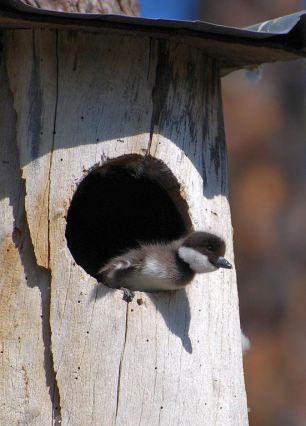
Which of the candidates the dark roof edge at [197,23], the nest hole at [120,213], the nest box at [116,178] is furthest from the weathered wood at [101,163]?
the dark roof edge at [197,23]

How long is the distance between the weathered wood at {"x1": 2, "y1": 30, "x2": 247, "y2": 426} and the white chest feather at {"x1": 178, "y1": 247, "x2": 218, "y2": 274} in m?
0.13

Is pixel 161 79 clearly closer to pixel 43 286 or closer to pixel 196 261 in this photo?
pixel 196 261

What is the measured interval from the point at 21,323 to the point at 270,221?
9.56 ft

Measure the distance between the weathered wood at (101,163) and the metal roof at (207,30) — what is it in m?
0.13

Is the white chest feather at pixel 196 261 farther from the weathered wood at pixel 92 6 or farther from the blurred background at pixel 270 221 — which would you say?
the blurred background at pixel 270 221

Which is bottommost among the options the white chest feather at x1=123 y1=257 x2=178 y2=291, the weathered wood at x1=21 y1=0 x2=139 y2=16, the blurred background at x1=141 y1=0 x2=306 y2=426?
the blurred background at x1=141 y1=0 x2=306 y2=426

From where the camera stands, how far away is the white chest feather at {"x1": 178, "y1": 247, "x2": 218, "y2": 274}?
4199mm

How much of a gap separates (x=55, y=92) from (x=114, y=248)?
1066 millimetres

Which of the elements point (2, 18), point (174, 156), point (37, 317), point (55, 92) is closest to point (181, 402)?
point (37, 317)

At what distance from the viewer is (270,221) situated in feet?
21.8

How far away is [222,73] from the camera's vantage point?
193 inches

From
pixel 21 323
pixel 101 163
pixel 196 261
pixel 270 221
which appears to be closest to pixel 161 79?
pixel 101 163

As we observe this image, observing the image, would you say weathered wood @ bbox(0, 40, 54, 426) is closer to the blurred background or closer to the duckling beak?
the duckling beak

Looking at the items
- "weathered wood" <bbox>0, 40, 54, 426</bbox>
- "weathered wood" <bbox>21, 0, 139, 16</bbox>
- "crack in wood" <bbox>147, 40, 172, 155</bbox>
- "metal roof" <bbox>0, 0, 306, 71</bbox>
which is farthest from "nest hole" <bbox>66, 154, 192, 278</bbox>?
"weathered wood" <bbox>21, 0, 139, 16</bbox>
